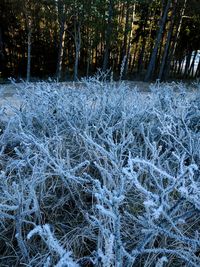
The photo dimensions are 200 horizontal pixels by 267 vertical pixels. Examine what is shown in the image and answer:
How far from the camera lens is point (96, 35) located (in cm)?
1066

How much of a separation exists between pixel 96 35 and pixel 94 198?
9.96 metres

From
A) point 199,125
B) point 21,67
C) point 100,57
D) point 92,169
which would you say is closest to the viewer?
point 92,169

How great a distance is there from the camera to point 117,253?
93 cm

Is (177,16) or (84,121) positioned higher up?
(177,16)

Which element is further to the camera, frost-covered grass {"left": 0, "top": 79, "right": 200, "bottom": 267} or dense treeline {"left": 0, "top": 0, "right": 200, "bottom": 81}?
dense treeline {"left": 0, "top": 0, "right": 200, "bottom": 81}

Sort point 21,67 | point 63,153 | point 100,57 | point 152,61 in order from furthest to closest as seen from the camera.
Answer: point 100,57 < point 21,67 < point 152,61 < point 63,153

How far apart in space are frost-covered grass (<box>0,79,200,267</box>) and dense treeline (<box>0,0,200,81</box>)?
25.3 ft

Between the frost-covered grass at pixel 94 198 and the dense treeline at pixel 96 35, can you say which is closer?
the frost-covered grass at pixel 94 198

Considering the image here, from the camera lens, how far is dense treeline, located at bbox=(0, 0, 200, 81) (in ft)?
32.3

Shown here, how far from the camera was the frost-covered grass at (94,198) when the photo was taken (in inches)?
38.1

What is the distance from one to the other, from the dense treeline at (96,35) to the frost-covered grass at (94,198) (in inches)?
304

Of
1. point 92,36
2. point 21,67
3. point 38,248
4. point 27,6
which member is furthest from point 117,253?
point 21,67

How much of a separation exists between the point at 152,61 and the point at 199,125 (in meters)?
7.93

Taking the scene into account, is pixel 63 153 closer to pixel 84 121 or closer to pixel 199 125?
pixel 84 121
